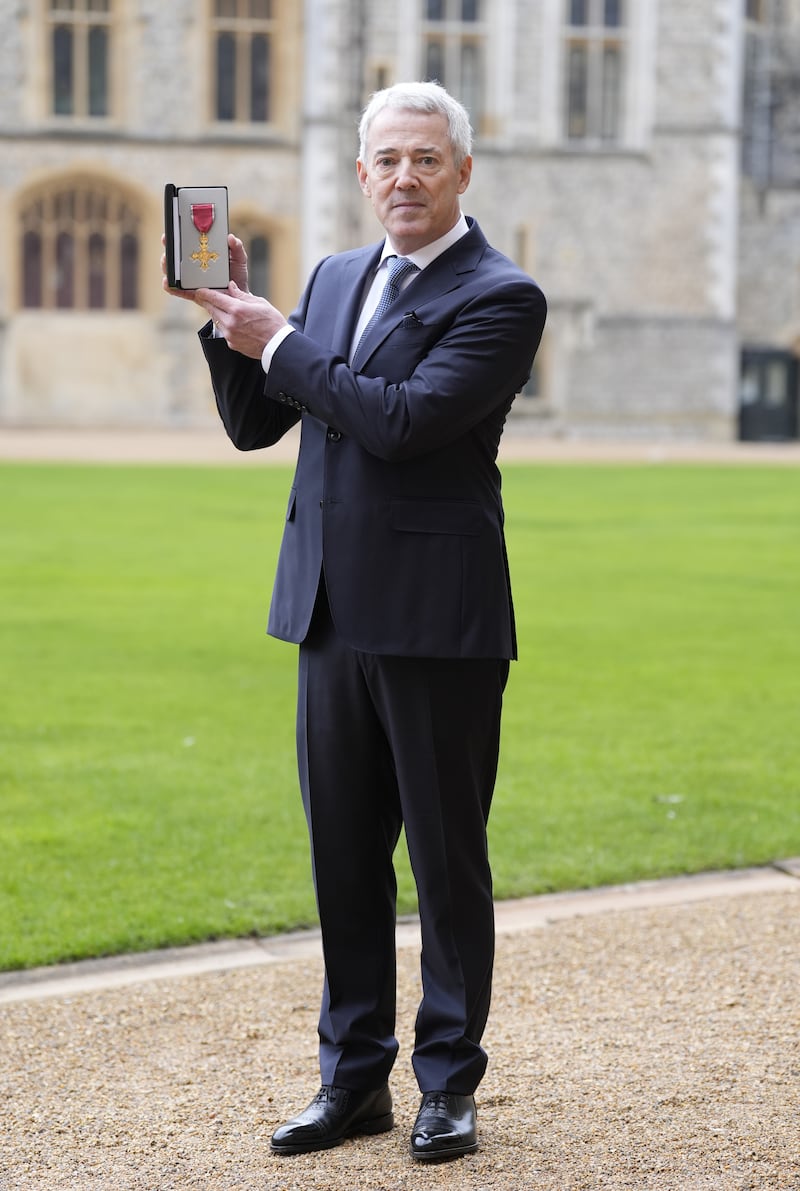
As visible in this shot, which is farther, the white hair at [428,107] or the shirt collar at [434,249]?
the shirt collar at [434,249]

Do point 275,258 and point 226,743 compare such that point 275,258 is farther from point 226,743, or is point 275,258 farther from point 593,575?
point 226,743

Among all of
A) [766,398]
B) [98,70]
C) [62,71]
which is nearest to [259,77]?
[98,70]

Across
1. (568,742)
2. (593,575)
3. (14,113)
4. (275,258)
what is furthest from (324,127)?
(568,742)

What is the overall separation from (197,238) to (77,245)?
31.1 metres

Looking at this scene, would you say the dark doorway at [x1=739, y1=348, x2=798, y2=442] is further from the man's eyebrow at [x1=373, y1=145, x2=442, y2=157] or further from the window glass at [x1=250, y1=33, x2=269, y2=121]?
the man's eyebrow at [x1=373, y1=145, x2=442, y2=157]

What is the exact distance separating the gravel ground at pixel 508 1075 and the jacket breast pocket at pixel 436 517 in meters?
1.11

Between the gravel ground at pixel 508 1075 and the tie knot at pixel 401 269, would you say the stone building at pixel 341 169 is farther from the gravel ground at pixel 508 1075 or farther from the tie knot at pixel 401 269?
the tie knot at pixel 401 269

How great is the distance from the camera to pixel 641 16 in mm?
32938

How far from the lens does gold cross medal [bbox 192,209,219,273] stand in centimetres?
297

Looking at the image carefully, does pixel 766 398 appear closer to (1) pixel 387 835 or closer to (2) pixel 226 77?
(2) pixel 226 77

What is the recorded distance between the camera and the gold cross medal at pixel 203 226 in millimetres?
2973

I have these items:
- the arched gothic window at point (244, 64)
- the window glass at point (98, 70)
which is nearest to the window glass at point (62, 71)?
the window glass at point (98, 70)

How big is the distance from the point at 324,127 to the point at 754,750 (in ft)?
90.2

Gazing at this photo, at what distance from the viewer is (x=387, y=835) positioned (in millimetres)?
3264
